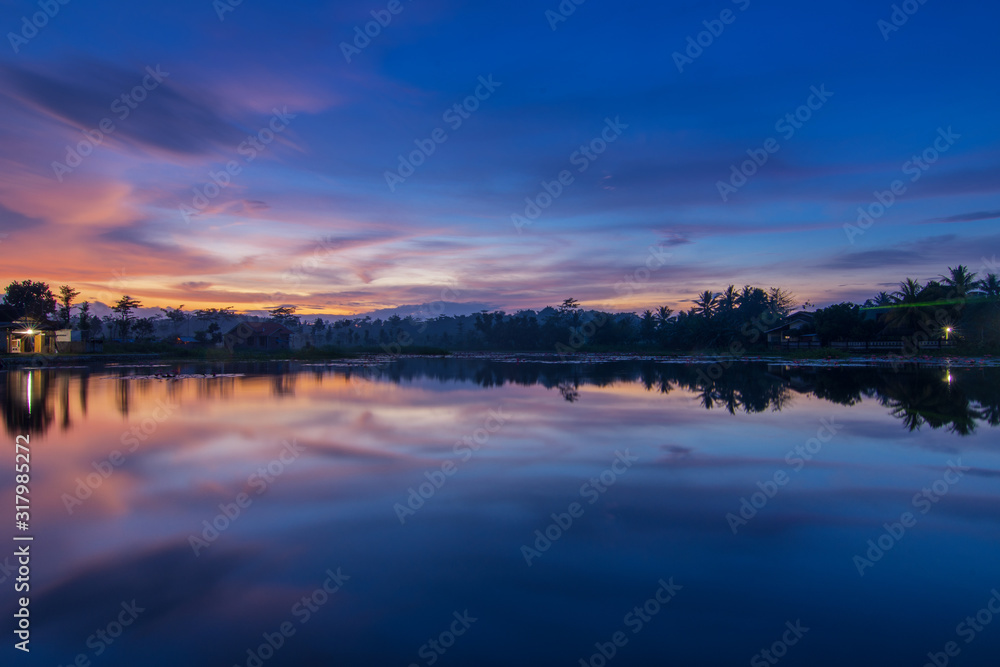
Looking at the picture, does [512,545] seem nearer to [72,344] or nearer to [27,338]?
[27,338]

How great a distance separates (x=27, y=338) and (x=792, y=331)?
81290 mm

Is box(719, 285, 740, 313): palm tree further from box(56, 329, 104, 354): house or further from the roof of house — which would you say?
box(56, 329, 104, 354): house

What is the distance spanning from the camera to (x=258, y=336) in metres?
79.3

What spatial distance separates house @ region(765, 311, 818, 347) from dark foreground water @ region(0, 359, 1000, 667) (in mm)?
58780

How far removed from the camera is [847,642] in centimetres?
434

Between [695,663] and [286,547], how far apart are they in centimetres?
431

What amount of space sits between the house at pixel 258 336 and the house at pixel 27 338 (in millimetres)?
22525

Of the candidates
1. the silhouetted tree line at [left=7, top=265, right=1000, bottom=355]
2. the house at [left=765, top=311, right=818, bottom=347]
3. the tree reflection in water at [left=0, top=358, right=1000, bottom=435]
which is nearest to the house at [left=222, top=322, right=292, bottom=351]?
the silhouetted tree line at [left=7, top=265, right=1000, bottom=355]

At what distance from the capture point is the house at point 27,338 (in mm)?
51844

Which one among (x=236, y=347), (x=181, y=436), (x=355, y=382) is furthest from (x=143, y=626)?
(x=236, y=347)

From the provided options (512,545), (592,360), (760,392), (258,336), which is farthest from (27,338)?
(512,545)

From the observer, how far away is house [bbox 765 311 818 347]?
66.9m

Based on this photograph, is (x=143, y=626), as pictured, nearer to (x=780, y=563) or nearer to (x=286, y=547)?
(x=286, y=547)

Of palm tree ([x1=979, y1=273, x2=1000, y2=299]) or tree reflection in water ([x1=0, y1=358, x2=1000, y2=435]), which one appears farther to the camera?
palm tree ([x1=979, y1=273, x2=1000, y2=299])
